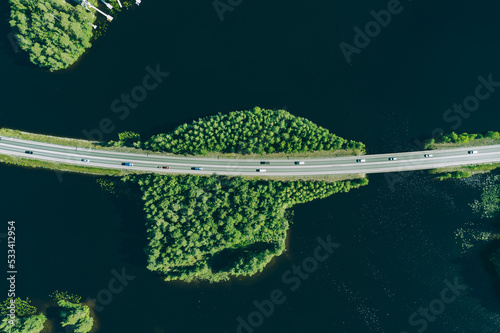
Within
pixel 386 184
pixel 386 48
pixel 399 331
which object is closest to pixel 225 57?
pixel 386 48

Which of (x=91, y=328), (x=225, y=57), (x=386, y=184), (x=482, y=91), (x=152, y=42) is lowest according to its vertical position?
(x=386, y=184)

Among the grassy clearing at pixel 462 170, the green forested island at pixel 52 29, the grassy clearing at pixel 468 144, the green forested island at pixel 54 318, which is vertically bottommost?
the grassy clearing at pixel 462 170

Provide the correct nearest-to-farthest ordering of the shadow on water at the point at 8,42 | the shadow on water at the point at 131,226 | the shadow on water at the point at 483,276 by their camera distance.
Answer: the shadow on water at the point at 8,42 < the shadow on water at the point at 131,226 < the shadow on water at the point at 483,276

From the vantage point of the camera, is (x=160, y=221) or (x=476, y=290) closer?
(x=160, y=221)

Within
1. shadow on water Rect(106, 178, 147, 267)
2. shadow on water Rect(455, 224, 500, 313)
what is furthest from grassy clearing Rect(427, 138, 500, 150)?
shadow on water Rect(106, 178, 147, 267)

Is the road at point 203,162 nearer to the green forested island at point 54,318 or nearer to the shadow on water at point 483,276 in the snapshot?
the shadow on water at point 483,276

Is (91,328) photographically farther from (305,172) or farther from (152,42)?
(152,42)

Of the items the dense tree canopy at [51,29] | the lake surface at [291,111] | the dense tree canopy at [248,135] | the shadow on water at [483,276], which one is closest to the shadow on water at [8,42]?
the lake surface at [291,111]
